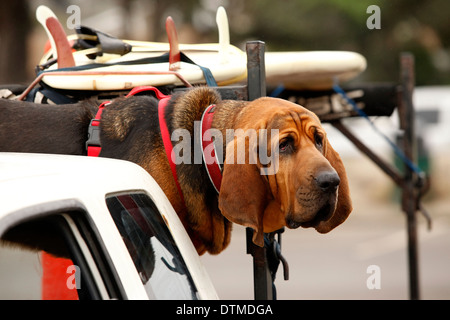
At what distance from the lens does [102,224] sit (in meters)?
1.92

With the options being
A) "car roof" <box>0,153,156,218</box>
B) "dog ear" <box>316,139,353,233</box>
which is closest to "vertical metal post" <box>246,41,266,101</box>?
"dog ear" <box>316,139,353,233</box>

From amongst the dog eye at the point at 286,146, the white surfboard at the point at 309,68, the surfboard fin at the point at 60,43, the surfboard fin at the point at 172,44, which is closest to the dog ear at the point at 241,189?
the dog eye at the point at 286,146

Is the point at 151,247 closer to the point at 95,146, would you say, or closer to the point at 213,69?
the point at 95,146

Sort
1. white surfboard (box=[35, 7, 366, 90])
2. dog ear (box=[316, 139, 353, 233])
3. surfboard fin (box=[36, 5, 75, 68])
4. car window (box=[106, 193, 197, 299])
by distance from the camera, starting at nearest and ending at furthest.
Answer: car window (box=[106, 193, 197, 299]), dog ear (box=[316, 139, 353, 233]), white surfboard (box=[35, 7, 366, 90]), surfboard fin (box=[36, 5, 75, 68])

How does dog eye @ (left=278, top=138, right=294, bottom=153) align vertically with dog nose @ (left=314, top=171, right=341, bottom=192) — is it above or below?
above

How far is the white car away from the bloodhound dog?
0.61 metres

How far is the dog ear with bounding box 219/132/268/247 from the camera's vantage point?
2.82 m

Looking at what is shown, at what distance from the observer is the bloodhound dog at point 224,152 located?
110 inches

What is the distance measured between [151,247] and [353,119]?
7.59 meters

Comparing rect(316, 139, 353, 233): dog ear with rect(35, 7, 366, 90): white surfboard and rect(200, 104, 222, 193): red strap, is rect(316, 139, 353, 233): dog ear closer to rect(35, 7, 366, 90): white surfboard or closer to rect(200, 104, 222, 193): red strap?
rect(200, 104, 222, 193): red strap

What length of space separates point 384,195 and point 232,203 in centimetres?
1235

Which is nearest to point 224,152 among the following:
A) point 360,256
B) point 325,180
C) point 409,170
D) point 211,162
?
point 211,162

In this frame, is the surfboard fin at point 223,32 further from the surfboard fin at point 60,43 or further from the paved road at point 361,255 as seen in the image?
the paved road at point 361,255
